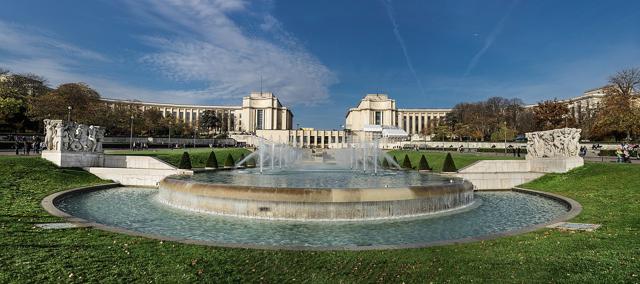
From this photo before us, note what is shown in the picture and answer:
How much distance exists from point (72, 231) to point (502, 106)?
347ft

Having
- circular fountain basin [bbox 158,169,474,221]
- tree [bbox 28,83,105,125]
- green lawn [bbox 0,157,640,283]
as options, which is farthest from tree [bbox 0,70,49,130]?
green lawn [bbox 0,157,640,283]

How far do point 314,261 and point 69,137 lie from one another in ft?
82.5

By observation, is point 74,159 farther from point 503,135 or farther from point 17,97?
point 503,135

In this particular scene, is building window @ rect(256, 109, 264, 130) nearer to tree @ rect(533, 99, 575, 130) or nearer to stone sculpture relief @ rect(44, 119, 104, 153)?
tree @ rect(533, 99, 575, 130)

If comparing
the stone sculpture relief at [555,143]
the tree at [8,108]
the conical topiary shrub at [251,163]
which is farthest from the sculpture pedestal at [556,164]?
the tree at [8,108]

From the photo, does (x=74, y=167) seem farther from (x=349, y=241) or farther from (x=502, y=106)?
(x=502, y=106)

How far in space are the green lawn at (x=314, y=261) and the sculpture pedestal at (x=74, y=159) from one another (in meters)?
16.9

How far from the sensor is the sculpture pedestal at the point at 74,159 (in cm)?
2466

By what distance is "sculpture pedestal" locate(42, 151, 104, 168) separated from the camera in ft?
80.9

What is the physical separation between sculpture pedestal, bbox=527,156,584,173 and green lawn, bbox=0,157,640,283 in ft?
59.4

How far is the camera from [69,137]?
25.7m

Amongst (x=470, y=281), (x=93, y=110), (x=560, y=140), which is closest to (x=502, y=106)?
(x=560, y=140)

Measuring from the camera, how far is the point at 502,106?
99.6m

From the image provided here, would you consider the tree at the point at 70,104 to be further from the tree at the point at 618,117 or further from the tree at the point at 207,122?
the tree at the point at 618,117
